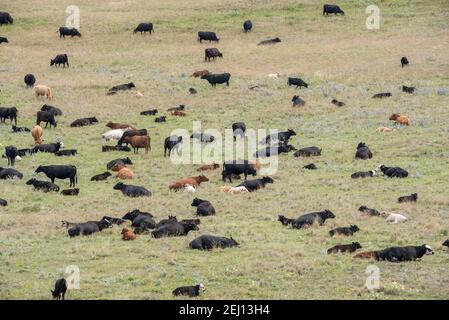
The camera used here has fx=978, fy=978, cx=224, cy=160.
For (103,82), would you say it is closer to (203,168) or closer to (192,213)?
(203,168)

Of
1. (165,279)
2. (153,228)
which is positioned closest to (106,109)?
(153,228)

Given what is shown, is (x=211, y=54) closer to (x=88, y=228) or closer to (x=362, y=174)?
(x=362, y=174)

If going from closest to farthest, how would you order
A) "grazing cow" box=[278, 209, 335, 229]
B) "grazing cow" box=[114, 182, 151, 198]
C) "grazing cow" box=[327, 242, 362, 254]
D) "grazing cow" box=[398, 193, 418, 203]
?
"grazing cow" box=[327, 242, 362, 254], "grazing cow" box=[278, 209, 335, 229], "grazing cow" box=[398, 193, 418, 203], "grazing cow" box=[114, 182, 151, 198]

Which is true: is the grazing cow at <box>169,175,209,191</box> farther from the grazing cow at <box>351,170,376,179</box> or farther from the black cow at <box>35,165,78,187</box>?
the grazing cow at <box>351,170,376,179</box>

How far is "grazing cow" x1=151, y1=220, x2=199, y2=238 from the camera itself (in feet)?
106

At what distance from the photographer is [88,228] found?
32.9m

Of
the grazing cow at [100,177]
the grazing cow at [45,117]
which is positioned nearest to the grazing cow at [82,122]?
the grazing cow at [45,117]

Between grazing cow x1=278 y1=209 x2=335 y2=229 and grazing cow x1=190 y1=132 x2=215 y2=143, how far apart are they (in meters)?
14.6

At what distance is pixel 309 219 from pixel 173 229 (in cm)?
470

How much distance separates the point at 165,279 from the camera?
27.7 meters

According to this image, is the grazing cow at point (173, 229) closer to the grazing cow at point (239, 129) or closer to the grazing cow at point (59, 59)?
the grazing cow at point (239, 129)

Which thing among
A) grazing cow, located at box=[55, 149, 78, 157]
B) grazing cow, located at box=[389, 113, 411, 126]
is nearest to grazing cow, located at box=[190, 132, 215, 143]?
grazing cow, located at box=[55, 149, 78, 157]
